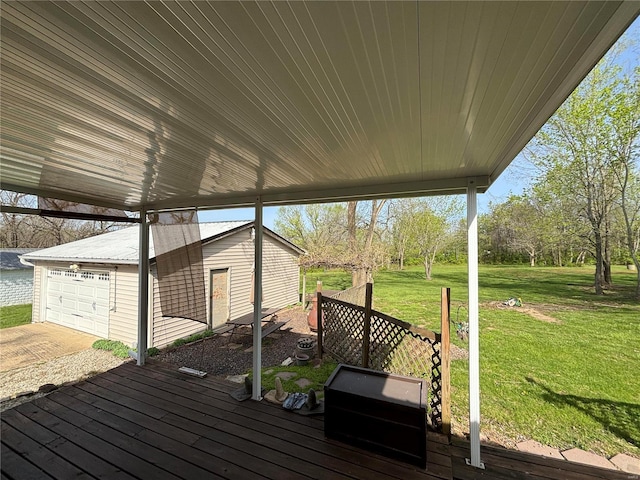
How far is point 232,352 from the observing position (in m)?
5.79

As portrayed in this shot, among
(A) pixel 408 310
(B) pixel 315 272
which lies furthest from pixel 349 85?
(B) pixel 315 272

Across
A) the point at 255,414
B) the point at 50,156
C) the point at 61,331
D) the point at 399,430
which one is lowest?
the point at 61,331

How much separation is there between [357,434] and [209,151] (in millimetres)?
2616

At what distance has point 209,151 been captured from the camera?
6.12ft

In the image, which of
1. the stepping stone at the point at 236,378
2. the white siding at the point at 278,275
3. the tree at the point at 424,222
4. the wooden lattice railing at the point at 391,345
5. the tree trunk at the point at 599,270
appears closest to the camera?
the wooden lattice railing at the point at 391,345

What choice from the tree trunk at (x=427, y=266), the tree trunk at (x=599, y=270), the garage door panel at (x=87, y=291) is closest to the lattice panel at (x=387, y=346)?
the garage door panel at (x=87, y=291)

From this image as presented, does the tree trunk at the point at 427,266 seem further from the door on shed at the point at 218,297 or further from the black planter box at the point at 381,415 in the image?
the black planter box at the point at 381,415

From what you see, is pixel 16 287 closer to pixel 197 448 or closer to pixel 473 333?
pixel 197 448

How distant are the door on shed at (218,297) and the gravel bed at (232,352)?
610 millimetres

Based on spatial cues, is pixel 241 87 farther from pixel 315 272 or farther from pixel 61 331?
pixel 315 272

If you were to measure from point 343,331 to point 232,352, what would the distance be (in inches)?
106

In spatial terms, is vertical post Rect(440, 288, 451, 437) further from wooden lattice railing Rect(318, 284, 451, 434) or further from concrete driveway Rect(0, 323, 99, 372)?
concrete driveway Rect(0, 323, 99, 372)

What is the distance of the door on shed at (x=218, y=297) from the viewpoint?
7.11m

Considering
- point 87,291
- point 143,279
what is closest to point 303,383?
point 143,279
